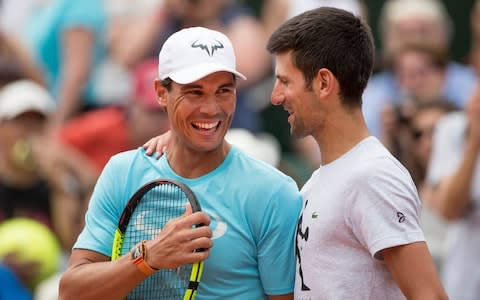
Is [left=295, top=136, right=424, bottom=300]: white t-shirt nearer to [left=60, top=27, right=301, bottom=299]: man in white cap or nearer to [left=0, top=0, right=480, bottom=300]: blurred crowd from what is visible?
[left=60, top=27, right=301, bottom=299]: man in white cap

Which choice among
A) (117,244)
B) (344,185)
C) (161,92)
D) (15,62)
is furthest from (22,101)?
(344,185)

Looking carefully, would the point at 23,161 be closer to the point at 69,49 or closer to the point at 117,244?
the point at 69,49

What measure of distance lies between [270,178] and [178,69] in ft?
1.72

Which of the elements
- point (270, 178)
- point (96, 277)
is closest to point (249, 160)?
point (270, 178)

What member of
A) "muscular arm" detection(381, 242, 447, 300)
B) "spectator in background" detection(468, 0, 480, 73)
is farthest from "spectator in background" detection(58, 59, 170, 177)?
"muscular arm" detection(381, 242, 447, 300)

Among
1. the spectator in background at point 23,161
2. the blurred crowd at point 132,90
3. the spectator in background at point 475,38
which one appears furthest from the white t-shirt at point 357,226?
the spectator in background at point 475,38

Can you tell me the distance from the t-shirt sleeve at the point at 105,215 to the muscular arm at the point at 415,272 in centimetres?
108

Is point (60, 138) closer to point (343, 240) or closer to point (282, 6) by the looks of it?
point (282, 6)

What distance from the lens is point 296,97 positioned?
4180 mm

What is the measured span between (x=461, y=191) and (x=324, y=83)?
7.70 feet

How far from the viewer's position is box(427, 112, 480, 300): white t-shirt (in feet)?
20.9

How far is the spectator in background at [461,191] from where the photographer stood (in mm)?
6207

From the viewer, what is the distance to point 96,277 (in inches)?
162

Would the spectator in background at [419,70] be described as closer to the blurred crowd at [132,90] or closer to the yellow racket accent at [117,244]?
the blurred crowd at [132,90]
